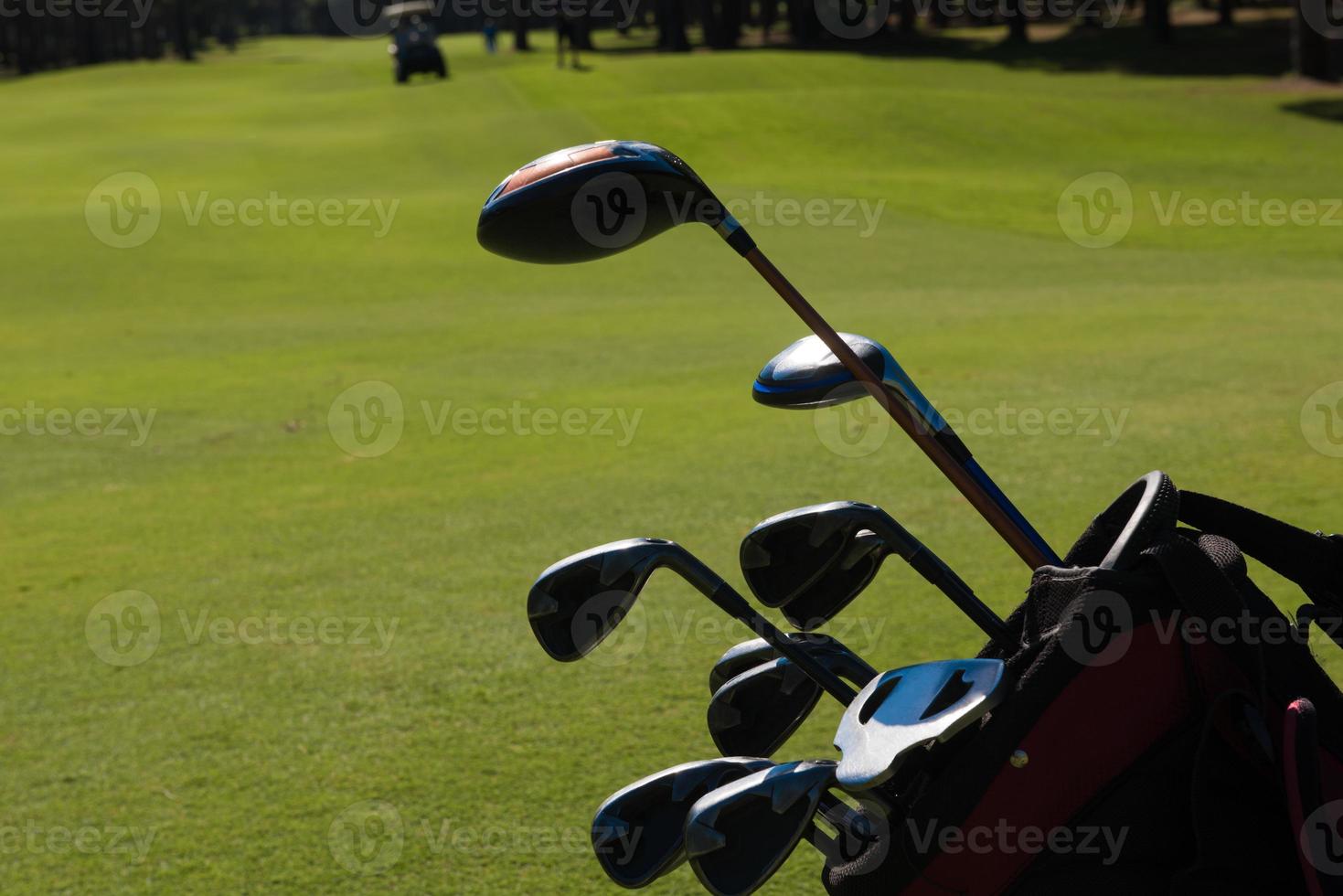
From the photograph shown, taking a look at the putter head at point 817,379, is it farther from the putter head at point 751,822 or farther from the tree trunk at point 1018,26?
the tree trunk at point 1018,26

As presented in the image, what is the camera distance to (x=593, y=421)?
7750 mm

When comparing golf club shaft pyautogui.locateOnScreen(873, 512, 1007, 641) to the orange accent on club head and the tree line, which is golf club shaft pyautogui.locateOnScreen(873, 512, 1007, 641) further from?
the tree line

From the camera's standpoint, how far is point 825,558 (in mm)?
1893

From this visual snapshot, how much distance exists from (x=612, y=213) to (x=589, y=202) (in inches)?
1.4

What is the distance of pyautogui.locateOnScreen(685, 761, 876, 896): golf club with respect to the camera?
1422 mm

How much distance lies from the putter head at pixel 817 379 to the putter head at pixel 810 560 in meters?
0.14

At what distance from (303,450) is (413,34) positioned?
36932mm

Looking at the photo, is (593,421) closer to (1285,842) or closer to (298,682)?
(298,682)

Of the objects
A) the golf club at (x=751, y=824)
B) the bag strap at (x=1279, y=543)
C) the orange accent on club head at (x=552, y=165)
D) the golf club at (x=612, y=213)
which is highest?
the orange accent on club head at (x=552, y=165)

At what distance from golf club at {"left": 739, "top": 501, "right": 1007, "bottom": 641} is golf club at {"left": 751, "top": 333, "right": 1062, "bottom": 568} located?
0.11 meters

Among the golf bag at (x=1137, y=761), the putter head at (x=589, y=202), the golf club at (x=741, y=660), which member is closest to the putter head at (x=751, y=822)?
the golf bag at (x=1137, y=761)

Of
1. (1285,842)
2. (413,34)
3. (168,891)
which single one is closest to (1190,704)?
(1285,842)

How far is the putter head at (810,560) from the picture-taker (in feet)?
6.03

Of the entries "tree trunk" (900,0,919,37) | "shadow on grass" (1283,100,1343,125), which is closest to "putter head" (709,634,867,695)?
"shadow on grass" (1283,100,1343,125)
